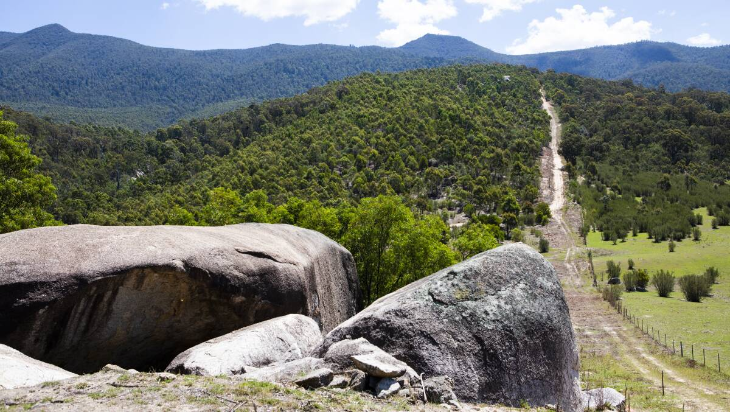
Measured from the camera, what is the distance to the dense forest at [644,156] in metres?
74.5

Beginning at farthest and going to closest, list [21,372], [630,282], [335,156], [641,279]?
[335,156], [630,282], [641,279], [21,372]

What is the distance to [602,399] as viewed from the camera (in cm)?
1419

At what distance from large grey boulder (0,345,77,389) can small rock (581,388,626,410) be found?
482 inches

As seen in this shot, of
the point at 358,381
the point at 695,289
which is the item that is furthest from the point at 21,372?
the point at 695,289

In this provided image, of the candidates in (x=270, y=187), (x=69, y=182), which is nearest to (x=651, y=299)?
(x=270, y=187)

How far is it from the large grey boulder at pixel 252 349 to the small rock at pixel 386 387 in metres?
3.43

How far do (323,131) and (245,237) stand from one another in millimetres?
95845

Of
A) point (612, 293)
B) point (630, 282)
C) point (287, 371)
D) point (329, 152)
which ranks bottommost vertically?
point (630, 282)

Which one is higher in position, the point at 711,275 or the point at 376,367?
the point at 376,367

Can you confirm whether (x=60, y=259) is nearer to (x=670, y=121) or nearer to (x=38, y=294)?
(x=38, y=294)

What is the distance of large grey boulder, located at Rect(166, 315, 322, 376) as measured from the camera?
11.2m

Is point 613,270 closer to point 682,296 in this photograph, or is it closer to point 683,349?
point 682,296

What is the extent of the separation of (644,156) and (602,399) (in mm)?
112493

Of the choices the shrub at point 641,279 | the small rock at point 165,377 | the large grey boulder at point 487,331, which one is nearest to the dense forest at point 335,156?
the shrub at point 641,279
